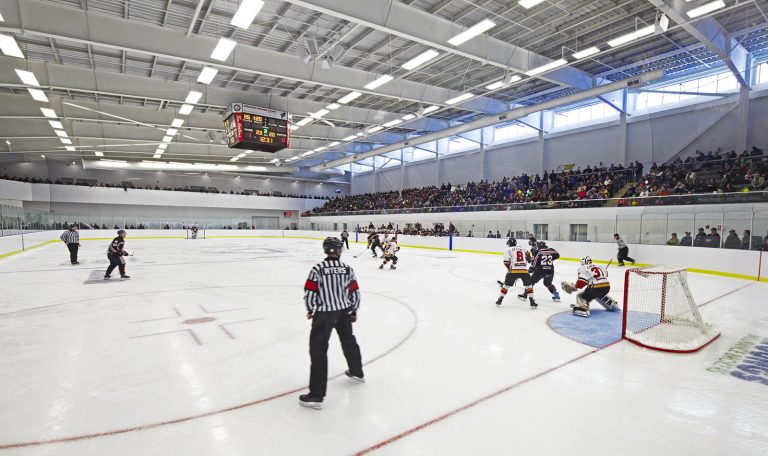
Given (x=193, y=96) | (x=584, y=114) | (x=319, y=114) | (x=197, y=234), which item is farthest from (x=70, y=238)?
(x=584, y=114)

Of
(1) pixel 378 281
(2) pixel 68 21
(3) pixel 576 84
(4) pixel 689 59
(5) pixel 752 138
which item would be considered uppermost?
(4) pixel 689 59

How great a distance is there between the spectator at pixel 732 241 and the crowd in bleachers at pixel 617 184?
174 centimetres

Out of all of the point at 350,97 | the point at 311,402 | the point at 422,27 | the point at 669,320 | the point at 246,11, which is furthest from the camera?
the point at 350,97

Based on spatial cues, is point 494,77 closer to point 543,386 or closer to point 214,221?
point 543,386

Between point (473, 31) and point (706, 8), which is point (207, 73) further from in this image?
point (706, 8)

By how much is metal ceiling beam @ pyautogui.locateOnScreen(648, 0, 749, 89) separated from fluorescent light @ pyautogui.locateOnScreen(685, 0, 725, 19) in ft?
0.73

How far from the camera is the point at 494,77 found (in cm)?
1580

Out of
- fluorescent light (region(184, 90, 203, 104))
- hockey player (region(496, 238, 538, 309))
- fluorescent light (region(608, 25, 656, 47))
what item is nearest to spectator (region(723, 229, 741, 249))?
fluorescent light (region(608, 25, 656, 47))

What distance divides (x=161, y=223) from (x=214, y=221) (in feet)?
14.6

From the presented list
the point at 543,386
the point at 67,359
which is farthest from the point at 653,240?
the point at 67,359

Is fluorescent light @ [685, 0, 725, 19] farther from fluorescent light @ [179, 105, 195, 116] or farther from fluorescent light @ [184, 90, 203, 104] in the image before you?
fluorescent light @ [179, 105, 195, 116]

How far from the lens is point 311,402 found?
9.62 ft

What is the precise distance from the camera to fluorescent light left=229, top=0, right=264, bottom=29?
7520 mm

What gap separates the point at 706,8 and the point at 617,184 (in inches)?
386
